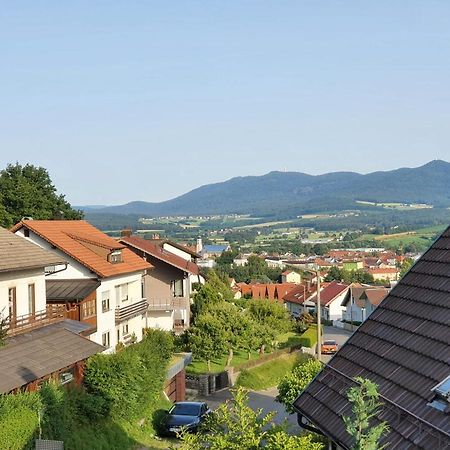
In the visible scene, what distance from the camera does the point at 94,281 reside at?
31.1 metres

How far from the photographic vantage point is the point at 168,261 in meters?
45.2

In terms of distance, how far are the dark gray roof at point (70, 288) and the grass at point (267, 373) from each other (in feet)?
34.6

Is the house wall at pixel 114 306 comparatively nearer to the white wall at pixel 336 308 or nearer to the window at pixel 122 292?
the window at pixel 122 292

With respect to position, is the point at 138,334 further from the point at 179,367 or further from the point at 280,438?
the point at 280,438

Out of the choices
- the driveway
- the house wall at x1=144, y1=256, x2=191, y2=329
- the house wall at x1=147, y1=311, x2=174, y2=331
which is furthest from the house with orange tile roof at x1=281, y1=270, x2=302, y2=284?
the driveway

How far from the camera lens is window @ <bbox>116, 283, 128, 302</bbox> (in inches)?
1344

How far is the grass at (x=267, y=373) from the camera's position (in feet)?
128

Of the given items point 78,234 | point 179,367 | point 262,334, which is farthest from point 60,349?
point 262,334

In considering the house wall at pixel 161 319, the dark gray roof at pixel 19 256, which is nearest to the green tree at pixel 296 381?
the dark gray roof at pixel 19 256

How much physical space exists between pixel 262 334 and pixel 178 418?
21.3 meters

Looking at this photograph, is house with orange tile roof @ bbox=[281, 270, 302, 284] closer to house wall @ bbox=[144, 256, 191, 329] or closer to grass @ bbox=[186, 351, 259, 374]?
grass @ bbox=[186, 351, 259, 374]

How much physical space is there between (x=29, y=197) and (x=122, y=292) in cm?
2059

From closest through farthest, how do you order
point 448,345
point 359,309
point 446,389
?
point 446,389, point 448,345, point 359,309

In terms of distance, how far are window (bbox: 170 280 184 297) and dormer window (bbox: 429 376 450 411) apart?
3816 centimetres
